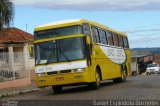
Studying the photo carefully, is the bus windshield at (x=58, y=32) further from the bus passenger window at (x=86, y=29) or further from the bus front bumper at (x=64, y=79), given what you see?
the bus front bumper at (x=64, y=79)

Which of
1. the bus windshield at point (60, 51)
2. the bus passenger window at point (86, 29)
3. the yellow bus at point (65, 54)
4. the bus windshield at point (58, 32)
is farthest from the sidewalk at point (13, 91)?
the bus passenger window at point (86, 29)

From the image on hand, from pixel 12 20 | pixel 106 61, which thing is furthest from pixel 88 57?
pixel 12 20

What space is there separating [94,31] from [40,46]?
330 cm

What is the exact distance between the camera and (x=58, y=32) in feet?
71.4

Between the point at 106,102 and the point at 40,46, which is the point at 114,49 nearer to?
the point at 40,46

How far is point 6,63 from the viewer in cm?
2998

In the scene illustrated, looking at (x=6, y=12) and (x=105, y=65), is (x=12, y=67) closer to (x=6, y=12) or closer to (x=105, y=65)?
(x=6, y=12)

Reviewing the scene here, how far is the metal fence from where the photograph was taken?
29688 millimetres

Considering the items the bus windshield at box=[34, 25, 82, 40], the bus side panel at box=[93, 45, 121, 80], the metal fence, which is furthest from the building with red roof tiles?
the bus windshield at box=[34, 25, 82, 40]

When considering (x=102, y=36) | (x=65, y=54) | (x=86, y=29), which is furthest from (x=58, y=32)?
(x=102, y=36)

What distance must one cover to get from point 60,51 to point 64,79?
49.4 inches

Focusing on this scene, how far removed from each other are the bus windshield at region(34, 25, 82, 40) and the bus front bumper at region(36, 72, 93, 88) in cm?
185

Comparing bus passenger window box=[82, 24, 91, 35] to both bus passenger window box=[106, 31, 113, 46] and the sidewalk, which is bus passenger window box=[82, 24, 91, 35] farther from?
the sidewalk

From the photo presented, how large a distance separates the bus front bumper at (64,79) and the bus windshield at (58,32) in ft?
6.06
